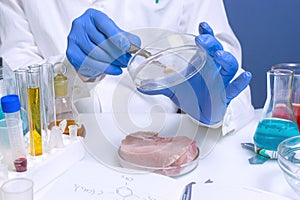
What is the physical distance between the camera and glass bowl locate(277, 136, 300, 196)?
54 centimetres

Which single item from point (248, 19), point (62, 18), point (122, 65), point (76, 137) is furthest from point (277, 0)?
point (76, 137)

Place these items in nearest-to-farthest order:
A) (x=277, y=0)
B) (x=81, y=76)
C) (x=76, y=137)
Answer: (x=76, y=137) → (x=81, y=76) → (x=277, y=0)

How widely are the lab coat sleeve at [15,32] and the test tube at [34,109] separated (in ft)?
1.27

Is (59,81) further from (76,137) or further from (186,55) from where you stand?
(186,55)

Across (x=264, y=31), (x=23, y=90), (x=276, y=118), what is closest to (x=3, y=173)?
(x=23, y=90)

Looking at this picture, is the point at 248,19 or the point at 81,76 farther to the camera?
the point at 248,19

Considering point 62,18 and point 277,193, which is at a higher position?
point 62,18

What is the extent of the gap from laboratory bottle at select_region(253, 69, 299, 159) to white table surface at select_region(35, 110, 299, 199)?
0.03 meters

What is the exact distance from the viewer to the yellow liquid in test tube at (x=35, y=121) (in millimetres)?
572

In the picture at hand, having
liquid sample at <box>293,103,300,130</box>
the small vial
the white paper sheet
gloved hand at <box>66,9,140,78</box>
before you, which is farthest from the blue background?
the small vial

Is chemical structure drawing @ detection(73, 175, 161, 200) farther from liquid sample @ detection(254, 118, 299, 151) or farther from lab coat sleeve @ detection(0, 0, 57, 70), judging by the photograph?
lab coat sleeve @ detection(0, 0, 57, 70)

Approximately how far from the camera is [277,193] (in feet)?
1.85

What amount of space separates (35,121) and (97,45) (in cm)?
18

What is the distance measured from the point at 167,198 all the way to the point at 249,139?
0.27m
